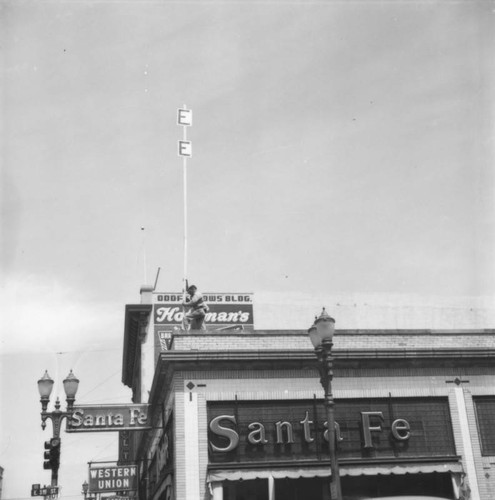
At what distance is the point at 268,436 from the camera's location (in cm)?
2100

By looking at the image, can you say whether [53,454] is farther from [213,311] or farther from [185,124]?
[213,311]

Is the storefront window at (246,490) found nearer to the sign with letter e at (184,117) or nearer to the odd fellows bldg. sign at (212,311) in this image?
the sign with letter e at (184,117)

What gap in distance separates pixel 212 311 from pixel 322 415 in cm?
2149

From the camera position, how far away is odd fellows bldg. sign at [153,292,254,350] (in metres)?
41.9

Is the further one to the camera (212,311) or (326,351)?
(212,311)

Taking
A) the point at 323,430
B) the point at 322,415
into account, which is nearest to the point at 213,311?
the point at 322,415

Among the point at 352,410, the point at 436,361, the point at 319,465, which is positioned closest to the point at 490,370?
the point at 436,361

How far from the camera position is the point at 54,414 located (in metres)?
22.5

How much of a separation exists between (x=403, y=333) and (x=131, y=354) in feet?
93.6

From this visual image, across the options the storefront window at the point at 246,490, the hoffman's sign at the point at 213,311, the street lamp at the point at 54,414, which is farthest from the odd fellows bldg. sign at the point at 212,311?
the storefront window at the point at 246,490

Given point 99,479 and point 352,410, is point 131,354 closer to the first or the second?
point 99,479

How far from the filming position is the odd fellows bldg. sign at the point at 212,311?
41.9 m

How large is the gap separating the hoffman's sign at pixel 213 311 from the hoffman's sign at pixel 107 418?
1711 cm

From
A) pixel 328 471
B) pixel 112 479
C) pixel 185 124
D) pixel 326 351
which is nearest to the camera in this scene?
pixel 326 351
